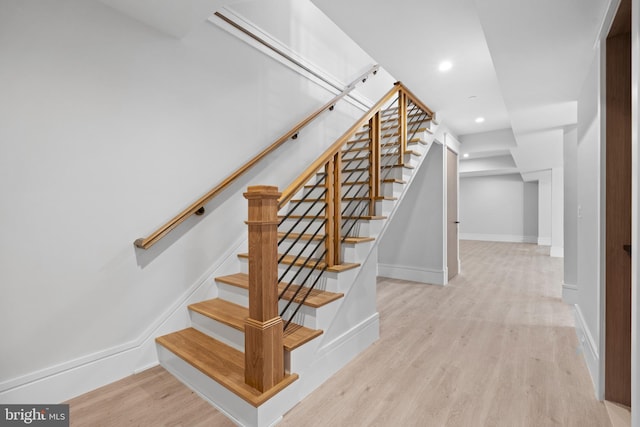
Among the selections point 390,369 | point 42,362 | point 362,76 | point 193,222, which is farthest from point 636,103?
point 362,76

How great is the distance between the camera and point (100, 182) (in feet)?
6.10

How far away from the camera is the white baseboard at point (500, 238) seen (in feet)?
34.1

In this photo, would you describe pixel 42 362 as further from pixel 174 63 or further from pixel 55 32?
pixel 174 63

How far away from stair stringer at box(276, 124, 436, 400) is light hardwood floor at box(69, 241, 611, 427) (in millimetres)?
65

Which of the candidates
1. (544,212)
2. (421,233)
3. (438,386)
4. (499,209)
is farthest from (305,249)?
(499,209)

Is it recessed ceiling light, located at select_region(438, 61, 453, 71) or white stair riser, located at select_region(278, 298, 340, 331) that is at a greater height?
recessed ceiling light, located at select_region(438, 61, 453, 71)

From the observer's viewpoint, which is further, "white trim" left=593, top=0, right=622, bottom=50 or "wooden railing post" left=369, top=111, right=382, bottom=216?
"wooden railing post" left=369, top=111, right=382, bottom=216

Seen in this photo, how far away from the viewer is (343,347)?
6.88ft

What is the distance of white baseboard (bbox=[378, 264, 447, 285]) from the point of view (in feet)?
14.3

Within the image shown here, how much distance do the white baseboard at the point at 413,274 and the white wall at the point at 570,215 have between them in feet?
4.64

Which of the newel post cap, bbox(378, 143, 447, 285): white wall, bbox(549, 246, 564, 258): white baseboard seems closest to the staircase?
the newel post cap

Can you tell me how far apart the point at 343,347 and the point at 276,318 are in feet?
2.62

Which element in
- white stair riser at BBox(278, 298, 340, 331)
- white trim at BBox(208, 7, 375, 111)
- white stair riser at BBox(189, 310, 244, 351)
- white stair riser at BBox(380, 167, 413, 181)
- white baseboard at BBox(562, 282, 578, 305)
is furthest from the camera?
white baseboard at BBox(562, 282, 578, 305)

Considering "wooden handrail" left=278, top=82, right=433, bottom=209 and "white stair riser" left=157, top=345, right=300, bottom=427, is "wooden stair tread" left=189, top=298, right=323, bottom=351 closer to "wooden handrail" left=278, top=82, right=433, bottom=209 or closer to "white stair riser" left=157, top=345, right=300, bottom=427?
"white stair riser" left=157, top=345, right=300, bottom=427
